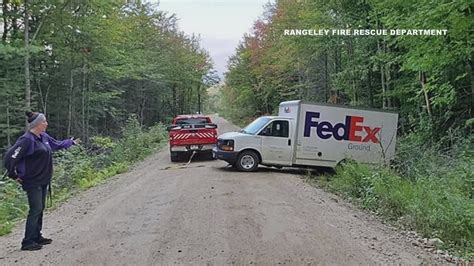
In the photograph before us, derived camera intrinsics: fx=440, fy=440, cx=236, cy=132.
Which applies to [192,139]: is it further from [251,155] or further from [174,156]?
[251,155]

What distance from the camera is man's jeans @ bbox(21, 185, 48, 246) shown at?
19.9 feet

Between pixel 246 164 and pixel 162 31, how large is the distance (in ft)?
111

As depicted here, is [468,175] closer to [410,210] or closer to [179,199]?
[410,210]

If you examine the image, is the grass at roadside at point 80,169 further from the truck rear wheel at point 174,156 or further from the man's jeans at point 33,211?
the truck rear wheel at point 174,156

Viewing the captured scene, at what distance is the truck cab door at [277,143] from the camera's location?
14352 millimetres

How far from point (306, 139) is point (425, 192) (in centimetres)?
597

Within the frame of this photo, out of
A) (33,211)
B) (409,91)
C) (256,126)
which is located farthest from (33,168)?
(409,91)

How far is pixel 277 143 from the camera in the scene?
14.4 m

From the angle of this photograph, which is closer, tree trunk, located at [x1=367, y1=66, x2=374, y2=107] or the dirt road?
the dirt road

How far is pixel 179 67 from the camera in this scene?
4684 cm

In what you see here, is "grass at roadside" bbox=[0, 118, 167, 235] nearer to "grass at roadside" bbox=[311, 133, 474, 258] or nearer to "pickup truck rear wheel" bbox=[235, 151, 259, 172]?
"pickup truck rear wheel" bbox=[235, 151, 259, 172]

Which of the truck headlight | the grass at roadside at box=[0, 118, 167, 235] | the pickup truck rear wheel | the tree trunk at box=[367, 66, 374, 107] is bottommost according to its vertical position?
the grass at roadside at box=[0, 118, 167, 235]

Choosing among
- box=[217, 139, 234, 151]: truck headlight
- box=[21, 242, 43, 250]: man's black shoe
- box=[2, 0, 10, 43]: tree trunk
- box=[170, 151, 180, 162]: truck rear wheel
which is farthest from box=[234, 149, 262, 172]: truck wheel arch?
box=[2, 0, 10, 43]: tree trunk

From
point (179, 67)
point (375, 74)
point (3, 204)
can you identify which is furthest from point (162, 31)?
point (3, 204)
